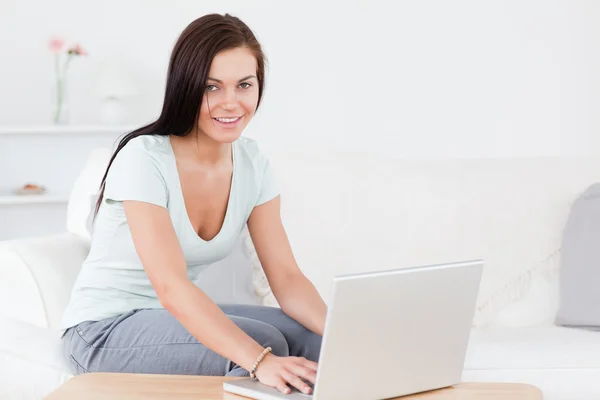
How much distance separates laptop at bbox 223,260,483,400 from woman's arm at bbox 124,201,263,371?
82 millimetres

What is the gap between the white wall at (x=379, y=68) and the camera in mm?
3133

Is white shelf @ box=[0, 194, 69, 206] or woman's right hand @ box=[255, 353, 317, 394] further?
white shelf @ box=[0, 194, 69, 206]

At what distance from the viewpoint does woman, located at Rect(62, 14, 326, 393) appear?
1.45 m

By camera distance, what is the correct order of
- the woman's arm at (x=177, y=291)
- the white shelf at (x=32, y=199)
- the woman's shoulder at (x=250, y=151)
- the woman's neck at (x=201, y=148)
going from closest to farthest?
1. the woman's arm at (x=177, y=291)
2. the woman's neck at (x=201, y=148)
3. the woman's shoulder at (x=250, y=151)
4. the white shelf at (x=32, y=199)

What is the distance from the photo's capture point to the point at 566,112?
3139 millimetres

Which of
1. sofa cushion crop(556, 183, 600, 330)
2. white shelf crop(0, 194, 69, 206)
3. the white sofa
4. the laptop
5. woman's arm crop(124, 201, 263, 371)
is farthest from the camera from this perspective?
white shelf crop(0, 194, 69, 206)

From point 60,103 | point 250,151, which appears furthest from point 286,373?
point 60,103

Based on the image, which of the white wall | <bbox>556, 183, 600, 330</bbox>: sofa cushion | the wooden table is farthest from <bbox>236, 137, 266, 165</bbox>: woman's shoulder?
the white wall

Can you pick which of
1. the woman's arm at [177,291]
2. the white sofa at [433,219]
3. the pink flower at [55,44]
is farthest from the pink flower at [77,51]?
the woman's arm at [177,291]

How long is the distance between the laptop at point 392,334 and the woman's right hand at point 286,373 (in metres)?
0.01

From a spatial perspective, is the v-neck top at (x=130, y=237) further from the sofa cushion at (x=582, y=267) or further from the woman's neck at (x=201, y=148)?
the sofa cushion at (x=582, y=267)

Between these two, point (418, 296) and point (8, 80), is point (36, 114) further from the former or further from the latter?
point (418, 296)

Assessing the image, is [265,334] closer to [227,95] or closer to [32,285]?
[227,95]

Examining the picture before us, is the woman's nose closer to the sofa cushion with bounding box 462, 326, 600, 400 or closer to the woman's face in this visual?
the woman's face
